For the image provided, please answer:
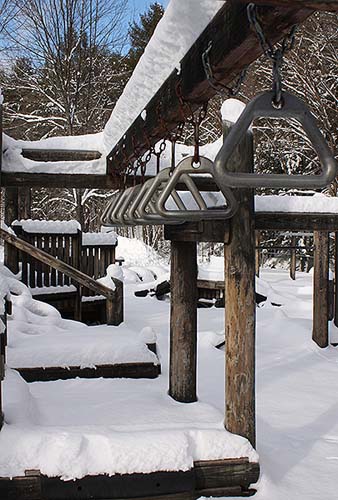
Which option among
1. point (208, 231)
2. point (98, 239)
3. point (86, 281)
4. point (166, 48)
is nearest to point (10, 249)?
point (86, 281)

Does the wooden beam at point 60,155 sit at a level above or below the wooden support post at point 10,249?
above

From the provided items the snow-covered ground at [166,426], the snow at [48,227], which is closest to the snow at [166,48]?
the snow-covered ground at [166,426]

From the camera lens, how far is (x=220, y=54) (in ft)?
6.66

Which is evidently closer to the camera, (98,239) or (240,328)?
(240,328)

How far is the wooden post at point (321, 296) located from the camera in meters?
7.45

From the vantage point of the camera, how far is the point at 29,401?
3.87 m

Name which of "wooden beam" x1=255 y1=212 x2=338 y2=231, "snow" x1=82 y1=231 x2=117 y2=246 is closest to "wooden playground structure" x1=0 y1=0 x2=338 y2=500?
"wooden beam" x1=255 y1=212 x2=338 y2=231

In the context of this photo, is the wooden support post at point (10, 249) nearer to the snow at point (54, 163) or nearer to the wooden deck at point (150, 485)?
the snow at point (54, 163)

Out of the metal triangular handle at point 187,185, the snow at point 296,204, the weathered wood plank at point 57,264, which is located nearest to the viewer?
the metal triangular handle at point 187,185

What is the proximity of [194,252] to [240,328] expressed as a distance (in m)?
1.23

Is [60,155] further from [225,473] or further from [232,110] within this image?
[225,473]

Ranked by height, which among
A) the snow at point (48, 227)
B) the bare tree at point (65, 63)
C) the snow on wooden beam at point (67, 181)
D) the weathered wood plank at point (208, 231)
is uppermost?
the bare tree at point (65, 63)

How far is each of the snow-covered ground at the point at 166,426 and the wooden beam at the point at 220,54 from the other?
70.7 inches

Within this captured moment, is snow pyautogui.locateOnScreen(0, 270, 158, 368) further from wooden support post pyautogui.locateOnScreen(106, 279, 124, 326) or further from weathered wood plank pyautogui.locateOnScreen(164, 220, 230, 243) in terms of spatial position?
weathered wood plank pyautogui.locateOnScreen(164, 220, 230, 243)
